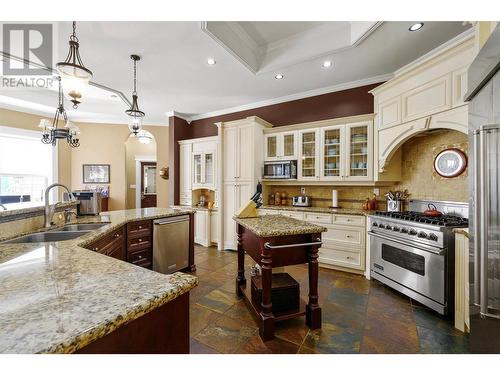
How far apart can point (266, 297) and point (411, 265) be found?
1639 millimetres

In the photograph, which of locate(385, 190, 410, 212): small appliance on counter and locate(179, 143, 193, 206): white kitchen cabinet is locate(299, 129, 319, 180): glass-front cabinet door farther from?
locate(179, 143, 193, 206): white kitchen cabinet

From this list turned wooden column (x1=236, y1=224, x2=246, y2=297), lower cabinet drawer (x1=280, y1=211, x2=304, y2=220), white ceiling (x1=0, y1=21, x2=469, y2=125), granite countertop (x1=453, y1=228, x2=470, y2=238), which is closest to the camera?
granite countertop (x1=453, y1=228, x2=470, y2=238)

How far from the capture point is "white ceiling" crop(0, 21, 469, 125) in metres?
2.34

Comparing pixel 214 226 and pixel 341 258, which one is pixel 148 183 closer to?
pixel 214 226

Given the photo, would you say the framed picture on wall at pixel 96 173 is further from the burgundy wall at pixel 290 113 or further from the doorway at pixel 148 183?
the burgundy wall at pixel 290 113

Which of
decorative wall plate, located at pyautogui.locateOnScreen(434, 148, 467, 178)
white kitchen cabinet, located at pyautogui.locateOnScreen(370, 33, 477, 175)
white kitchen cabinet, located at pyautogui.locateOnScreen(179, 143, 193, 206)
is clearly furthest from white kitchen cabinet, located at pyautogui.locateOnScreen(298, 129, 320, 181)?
white kitchen cabinet, located at pyautogui.locateOnScreen(179, 143, 193, 206)

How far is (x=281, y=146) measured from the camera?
12.8 ft

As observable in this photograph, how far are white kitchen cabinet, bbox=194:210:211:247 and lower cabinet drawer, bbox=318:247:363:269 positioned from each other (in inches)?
88.0

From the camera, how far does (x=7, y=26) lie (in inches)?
91.5

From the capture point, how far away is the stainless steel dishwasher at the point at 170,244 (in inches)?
104

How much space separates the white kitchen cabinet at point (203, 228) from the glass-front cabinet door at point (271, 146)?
167 cm

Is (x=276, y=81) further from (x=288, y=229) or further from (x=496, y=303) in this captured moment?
(x=496, y=303)

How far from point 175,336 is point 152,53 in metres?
3.12
